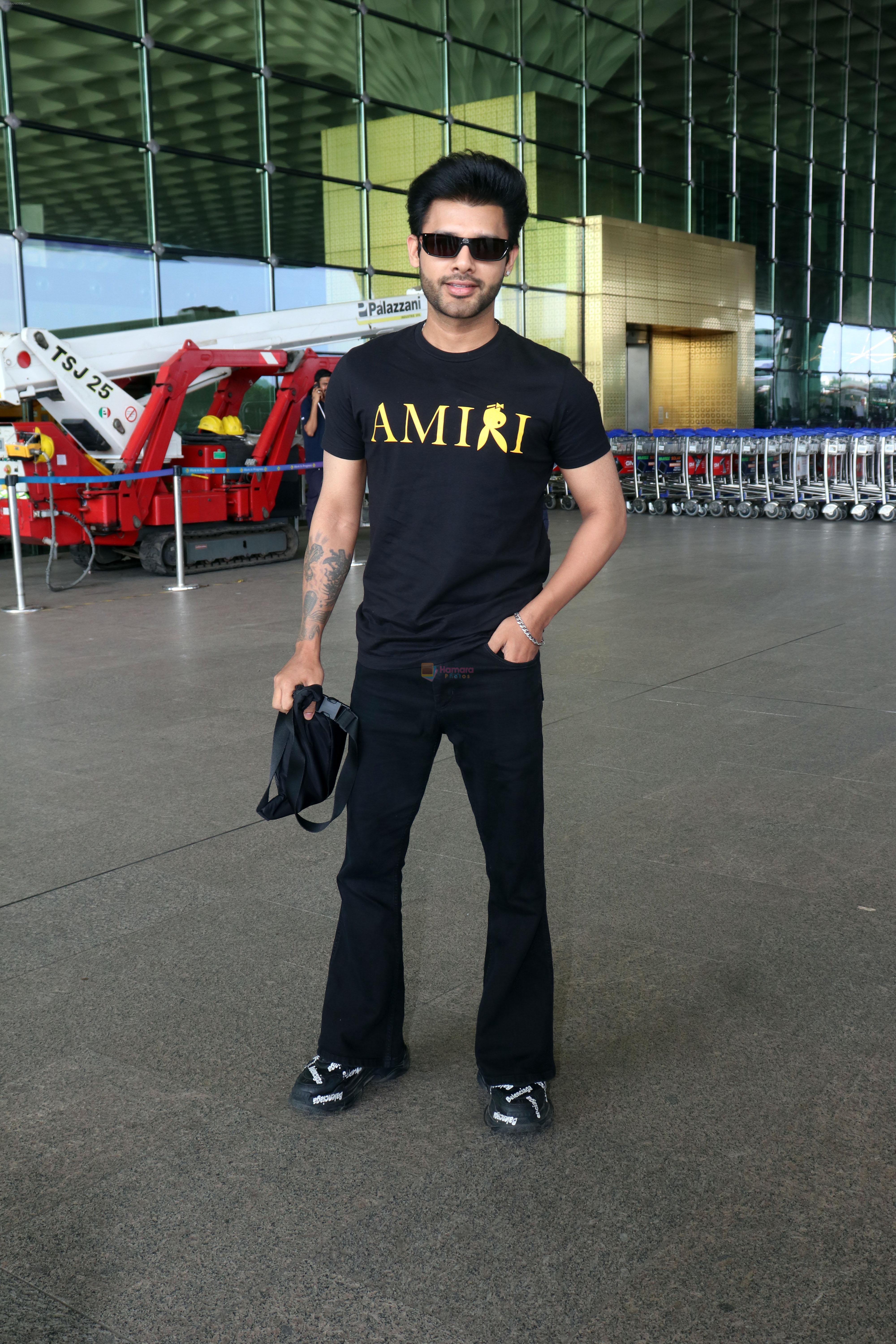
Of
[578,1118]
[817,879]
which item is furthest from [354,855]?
[817,879]

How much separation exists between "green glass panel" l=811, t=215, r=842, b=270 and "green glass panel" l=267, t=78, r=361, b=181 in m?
15.9

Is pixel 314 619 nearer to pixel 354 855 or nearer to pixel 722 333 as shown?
pixel 354 855

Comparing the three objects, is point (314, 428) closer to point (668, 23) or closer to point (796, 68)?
point (668, 23)

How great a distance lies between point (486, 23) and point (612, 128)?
12.9 ft

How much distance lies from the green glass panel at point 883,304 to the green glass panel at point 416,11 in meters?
17.2

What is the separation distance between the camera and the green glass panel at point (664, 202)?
26578 millimetres

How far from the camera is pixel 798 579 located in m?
12.0

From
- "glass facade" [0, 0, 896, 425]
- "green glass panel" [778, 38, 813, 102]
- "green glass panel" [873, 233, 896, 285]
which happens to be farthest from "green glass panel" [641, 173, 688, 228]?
"green glass panel" [873, 233, 896, 285]

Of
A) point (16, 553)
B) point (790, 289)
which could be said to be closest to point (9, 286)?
point (16, 553)

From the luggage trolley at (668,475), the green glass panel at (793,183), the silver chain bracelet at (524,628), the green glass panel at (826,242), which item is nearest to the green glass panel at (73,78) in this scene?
the luggage trolley at (668,475)

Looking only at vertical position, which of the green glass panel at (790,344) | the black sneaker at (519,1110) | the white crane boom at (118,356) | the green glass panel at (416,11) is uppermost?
the green glass panel at (416,11)

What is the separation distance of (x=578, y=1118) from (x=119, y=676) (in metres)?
5.54

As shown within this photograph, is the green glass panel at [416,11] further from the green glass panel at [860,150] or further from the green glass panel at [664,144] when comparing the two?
the green glass panel at [860,150]

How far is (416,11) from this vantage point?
842 inches
